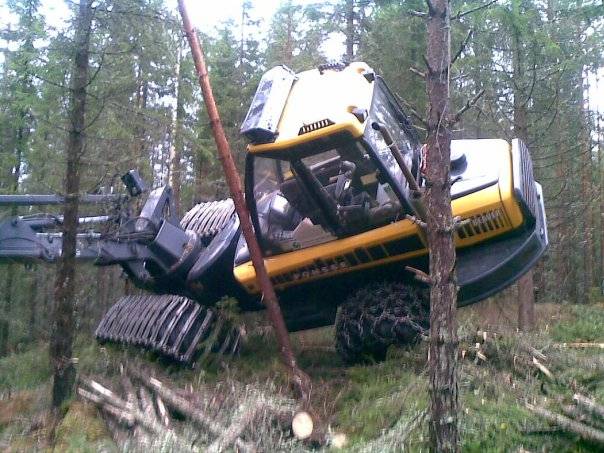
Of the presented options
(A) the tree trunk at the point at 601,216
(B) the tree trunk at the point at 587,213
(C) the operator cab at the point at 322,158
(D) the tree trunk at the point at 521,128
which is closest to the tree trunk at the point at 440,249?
(C) the operator cab at the point at 322,158

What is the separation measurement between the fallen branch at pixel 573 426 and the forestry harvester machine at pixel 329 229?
6.49 feet

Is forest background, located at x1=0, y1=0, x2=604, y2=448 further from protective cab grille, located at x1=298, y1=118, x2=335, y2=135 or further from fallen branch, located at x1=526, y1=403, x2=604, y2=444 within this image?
fallen branch, located at x1=526, y1=403, x2=604, y2=444

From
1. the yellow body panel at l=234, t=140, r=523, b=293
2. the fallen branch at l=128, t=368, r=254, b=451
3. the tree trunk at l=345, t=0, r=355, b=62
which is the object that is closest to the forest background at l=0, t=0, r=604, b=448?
the tree trunk at l=345, t=0, r=355, b=62

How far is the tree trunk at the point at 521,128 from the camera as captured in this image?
11.6m

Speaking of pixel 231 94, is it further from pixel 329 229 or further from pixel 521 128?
pixel 329 229

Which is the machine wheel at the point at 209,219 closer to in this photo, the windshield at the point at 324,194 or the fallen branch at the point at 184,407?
the windshield at the point at 324,194

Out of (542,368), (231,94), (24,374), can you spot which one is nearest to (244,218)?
(542,368)

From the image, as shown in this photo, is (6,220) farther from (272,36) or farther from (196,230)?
(272,36)

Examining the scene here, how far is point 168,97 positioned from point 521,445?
1379 centimetres

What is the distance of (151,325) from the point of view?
8742mm

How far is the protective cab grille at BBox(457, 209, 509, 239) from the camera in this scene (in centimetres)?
747

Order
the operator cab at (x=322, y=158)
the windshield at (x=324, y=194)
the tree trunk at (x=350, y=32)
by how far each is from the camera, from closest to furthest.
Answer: the operator cab at (x=322, y=158), the windshield at (x=324, y=194), the tree trunk at (x=350, y=32)

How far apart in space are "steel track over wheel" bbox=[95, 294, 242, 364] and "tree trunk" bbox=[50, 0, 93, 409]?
4.07ft

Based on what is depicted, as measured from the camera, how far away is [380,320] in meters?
7.50
